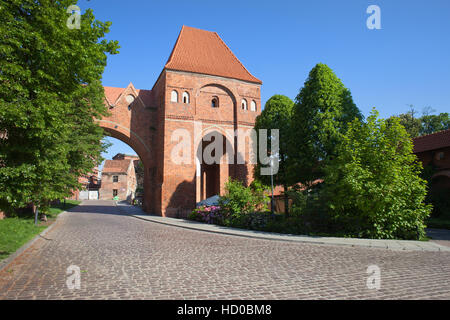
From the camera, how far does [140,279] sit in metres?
5.43

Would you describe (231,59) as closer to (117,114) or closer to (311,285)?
(117,114)

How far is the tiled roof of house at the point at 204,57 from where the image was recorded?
23641mm

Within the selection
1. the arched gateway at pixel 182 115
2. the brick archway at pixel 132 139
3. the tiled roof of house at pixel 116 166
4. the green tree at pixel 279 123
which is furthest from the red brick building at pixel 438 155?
the tiled roof of house at pixel 116 166

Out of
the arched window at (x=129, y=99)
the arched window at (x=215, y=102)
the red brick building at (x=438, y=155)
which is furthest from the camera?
the arched window at (x=129, y=99)

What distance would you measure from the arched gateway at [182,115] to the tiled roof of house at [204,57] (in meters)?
0.09

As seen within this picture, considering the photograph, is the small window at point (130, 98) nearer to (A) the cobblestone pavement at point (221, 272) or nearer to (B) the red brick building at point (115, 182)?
(A) the cobblestone pavement at point (221, 272)

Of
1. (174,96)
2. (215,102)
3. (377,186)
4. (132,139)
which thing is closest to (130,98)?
(132,139)

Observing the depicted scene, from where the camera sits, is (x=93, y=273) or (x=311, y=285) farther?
(x=93, y=273)

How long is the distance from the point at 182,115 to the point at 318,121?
39.2 ft

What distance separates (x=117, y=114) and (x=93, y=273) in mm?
20122

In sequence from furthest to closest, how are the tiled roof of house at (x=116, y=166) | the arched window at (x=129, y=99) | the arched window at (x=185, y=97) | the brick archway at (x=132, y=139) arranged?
the tiled roof of house at (x=116, y=166) < the arched window at (x=129, y=99) < the brick archway at (x=132, y=139) < the arched window at (x=185, y=97)

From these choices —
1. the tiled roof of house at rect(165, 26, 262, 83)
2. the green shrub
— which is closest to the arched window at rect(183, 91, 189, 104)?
the tiled roof of house at rect(165, 26, 262, 83)

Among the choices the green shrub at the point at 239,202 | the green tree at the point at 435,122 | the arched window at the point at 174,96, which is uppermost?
the green tree at the point at 435,122
